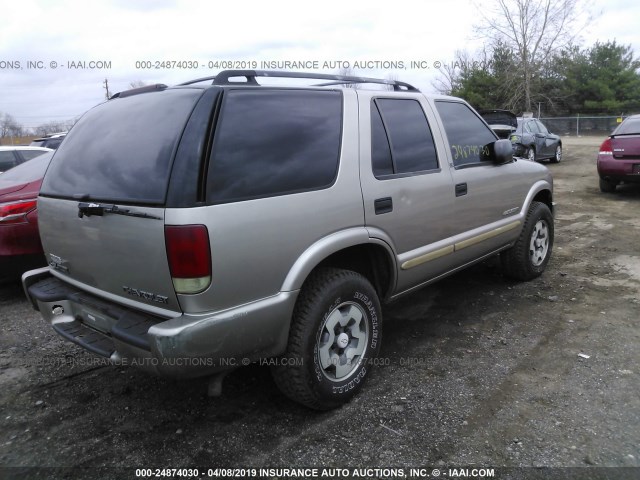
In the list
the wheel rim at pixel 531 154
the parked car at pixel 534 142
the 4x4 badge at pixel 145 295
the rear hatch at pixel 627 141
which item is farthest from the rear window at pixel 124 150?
the wheel rim at pixel 531 154

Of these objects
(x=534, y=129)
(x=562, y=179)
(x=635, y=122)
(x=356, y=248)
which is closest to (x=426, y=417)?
(x=356, y=248)

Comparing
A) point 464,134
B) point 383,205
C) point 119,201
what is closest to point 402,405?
point 383,205

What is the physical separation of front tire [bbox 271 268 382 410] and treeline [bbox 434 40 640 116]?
3672cm

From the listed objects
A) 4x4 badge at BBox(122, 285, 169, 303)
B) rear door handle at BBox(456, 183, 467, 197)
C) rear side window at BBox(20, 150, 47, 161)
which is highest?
rear side window at BBox(20, 150, 47, 161)

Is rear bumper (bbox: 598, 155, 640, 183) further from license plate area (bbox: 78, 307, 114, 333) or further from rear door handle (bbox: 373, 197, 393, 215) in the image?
license plate area (bbox: 78, 307, 114, 333)

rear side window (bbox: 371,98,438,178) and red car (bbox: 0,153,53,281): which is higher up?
rear side window (bbox: 371,98,438,178)

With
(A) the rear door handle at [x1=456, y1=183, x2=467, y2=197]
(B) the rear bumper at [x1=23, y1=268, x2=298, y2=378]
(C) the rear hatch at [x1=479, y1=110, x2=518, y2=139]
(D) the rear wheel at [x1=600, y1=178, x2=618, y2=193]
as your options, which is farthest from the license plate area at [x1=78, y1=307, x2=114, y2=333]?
(C) the rear hatch at [x1=479, y1=110, x2=518, y2=139]

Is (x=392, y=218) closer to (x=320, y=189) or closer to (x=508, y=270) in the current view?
(x=320, y=189)

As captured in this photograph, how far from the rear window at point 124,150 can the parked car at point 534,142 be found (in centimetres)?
1175

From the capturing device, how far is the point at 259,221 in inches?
94.6

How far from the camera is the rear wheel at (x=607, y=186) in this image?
9.96 meters

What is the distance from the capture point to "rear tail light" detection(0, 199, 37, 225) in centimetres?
452

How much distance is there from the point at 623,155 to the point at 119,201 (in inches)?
369

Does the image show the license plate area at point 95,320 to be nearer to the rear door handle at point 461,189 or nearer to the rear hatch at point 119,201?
the rear hatch at point 119,201
